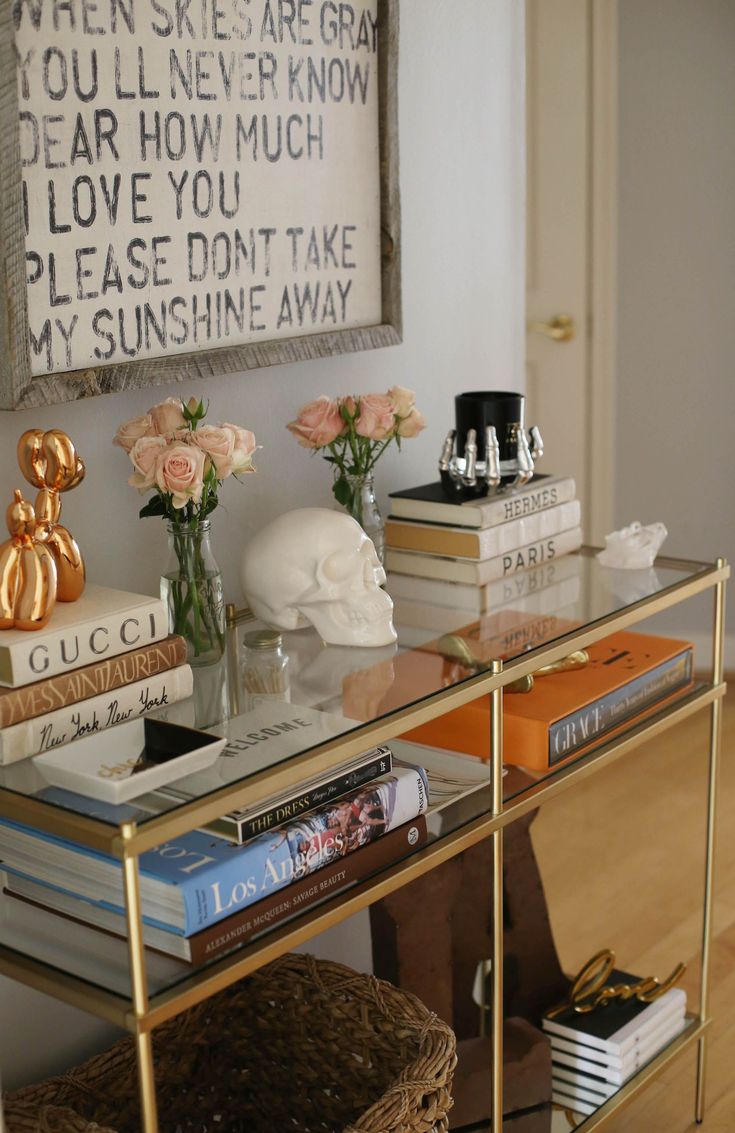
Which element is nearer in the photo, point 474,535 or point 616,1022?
point 474,535

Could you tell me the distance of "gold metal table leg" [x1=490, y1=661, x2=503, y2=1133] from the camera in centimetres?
134

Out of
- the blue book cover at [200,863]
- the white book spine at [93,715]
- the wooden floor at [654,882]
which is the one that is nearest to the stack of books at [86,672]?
the white book spine at [93,715]

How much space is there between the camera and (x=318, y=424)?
1554mm

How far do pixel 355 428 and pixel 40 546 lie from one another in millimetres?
506

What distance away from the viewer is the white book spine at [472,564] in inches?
63.5

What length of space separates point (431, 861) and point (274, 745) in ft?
0.83

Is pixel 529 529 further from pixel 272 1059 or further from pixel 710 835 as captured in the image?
pixel 272 1059

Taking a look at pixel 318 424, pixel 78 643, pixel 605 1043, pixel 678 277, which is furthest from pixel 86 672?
pixel 678 277

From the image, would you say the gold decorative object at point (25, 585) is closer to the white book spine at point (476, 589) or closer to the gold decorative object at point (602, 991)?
the white book spine at point (476, 589)

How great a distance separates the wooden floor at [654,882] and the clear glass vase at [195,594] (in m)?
1.03

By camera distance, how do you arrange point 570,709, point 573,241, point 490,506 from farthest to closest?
point 573,241 → point 490,506 → point 570,709

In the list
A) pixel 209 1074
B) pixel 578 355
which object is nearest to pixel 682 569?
A: pixel 209 1074

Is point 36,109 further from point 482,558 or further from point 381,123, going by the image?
point 482,558

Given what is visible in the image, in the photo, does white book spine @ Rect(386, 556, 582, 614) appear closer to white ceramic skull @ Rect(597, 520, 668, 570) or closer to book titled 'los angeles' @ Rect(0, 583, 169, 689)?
white ceramic skull @ Rect(597, 520, 668, 570)
